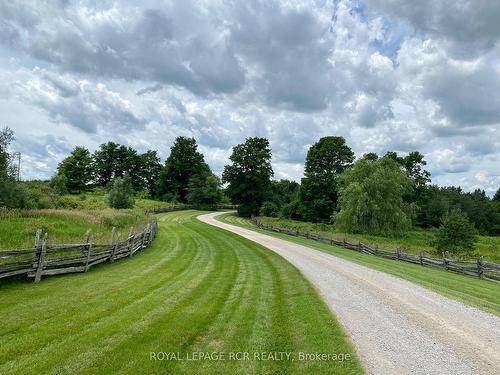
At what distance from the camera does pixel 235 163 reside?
7869 centimetres

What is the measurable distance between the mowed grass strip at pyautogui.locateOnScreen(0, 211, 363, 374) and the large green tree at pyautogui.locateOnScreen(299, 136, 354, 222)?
48135 millimetres

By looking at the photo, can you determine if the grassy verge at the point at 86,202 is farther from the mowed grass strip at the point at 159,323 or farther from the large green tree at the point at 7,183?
the mowed grass strip at the point at 159,323

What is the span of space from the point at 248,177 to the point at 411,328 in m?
68.8

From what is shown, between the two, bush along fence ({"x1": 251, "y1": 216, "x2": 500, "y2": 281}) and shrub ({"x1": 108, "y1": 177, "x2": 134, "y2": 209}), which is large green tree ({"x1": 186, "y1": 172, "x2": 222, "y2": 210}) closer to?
shrub ({"x1": 108, "y1": 177, "x2": 134, "y2": 209})

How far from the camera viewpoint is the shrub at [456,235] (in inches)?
1188

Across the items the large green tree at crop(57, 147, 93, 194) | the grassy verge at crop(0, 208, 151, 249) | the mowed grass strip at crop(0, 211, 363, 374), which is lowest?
the mowed grass strip at crop(0, 211, 363, 374)

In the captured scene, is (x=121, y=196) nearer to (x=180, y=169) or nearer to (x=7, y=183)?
(x=7, y=183)

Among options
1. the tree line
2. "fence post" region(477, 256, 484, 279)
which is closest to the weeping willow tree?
the tree line

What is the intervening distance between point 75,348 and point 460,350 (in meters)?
7.31

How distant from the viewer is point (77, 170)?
9206 cm

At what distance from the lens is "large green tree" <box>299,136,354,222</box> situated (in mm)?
61375

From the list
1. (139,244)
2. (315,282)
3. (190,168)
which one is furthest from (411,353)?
(190,168)

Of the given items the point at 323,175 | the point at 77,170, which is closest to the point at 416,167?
the point at 323,175

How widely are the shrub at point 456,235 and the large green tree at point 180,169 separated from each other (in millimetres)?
74351
